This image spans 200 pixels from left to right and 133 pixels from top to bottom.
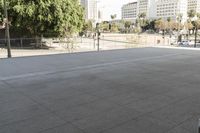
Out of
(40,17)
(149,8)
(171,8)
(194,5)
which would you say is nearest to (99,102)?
(40,17)

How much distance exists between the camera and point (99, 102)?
18.8ft

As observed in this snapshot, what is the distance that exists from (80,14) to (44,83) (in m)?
28.6

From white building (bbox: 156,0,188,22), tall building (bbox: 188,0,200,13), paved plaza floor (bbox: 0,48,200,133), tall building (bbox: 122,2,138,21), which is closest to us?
paved plaza floor (bbox: 0,48,200,133)

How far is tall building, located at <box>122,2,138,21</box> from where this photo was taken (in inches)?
6845

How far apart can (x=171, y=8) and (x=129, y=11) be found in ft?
141

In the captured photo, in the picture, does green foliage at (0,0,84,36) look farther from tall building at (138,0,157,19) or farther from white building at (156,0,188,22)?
tall building at (138,0,157,19)

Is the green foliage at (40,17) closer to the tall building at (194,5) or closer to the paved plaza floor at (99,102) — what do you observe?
the paved plaza floor at (99,102)

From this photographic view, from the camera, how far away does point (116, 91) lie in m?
6.73

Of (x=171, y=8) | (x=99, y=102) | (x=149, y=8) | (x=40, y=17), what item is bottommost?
(x=99, y=102)

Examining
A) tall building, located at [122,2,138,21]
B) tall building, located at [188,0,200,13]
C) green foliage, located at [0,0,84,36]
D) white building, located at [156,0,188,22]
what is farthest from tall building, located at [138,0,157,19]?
green foliage, located at [0,0,84,36]

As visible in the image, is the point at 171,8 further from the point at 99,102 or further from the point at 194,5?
the point at 99,102

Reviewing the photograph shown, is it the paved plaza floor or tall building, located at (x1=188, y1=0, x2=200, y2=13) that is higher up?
tall building, located at (x1=188, y1=0, x2=200, y2=13)

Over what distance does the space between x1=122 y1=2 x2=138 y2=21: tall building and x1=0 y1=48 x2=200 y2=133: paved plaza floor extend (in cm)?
16763

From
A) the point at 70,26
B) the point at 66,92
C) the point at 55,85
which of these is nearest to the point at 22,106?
the point at 66,92
